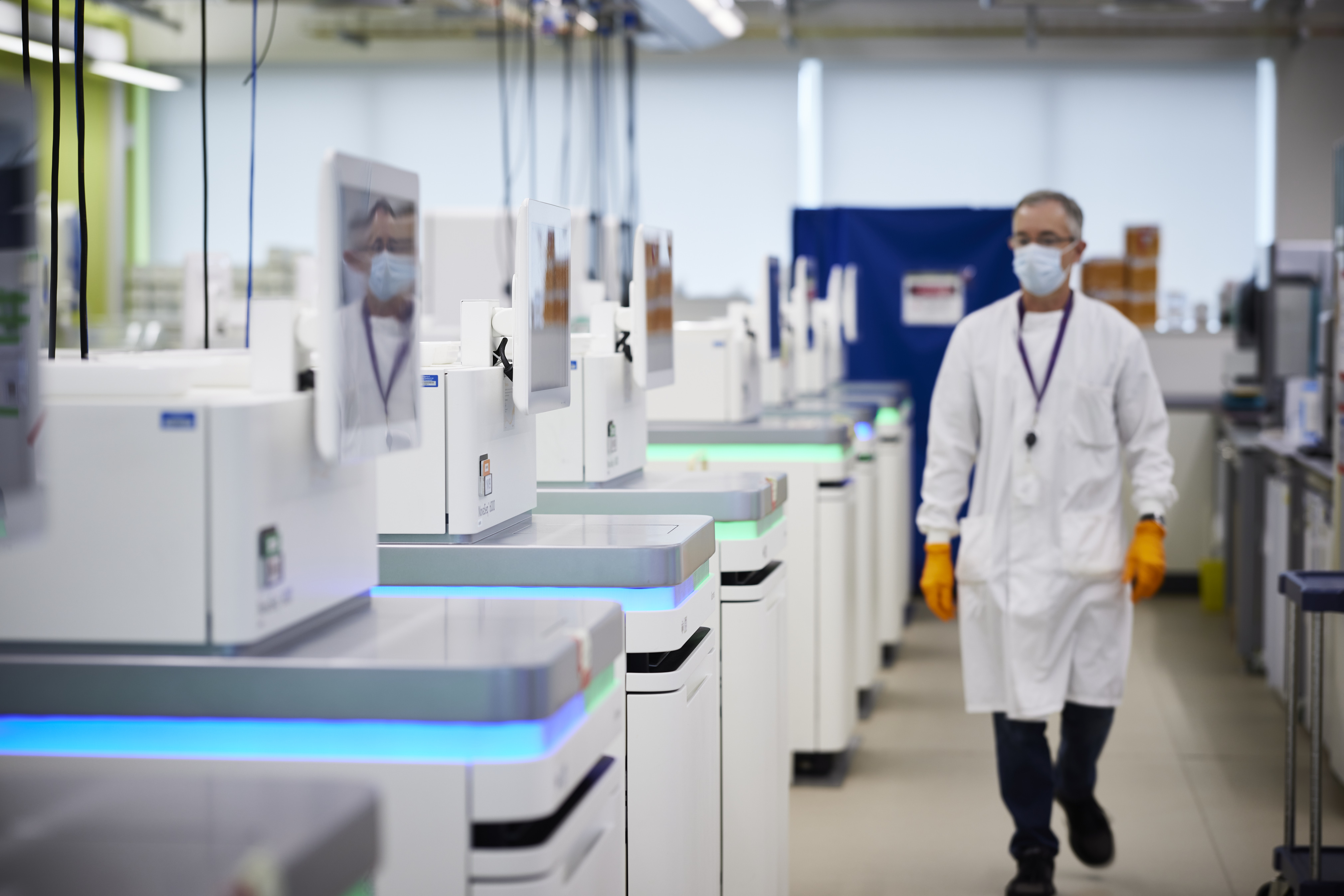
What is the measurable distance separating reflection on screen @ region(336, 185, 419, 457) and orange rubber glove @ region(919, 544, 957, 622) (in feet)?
5.87

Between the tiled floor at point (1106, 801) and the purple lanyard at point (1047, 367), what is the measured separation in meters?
1.12

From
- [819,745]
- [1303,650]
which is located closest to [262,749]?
[819,745]

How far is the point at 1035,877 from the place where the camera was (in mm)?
3330

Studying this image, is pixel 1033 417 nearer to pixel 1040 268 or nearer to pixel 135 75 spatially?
pixel 1040 268

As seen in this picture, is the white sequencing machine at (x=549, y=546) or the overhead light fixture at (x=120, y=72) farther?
the overhead light fixture at (x=120, y=72)

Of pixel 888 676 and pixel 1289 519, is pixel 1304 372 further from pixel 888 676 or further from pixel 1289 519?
pixel 888 676

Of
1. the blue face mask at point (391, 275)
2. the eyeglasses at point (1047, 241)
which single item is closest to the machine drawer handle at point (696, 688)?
the blue face mask at point (391, 275)

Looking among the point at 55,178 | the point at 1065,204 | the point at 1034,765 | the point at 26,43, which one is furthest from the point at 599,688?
the point at 1065,204

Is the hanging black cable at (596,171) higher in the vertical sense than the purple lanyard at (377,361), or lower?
higher

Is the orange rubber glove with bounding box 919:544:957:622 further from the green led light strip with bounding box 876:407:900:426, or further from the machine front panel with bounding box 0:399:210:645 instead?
the green led light strip with bounding box 876:407:900:426

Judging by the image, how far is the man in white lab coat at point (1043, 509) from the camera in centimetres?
328

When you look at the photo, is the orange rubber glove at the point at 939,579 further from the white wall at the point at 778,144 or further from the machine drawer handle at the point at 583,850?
the white wall at the point at 778,144

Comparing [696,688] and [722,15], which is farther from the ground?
[722,15]

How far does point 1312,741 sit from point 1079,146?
6.98 meters
